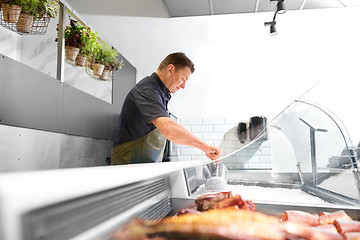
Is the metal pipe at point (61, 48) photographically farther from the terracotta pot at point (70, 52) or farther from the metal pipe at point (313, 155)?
the metal pipe at point (313, 155)

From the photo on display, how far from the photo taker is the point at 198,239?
396mm

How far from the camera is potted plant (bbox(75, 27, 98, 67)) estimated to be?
208 centimetres

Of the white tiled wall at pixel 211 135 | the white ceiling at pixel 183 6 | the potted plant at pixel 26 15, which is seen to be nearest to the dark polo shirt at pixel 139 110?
the potted plant at pixel 26 15

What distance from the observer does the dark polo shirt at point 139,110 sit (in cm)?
167

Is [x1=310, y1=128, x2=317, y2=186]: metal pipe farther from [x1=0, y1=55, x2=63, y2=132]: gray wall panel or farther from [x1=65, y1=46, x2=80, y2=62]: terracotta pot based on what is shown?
[x1=65, y1=46, x2=80, y2=62]: terracotta pot

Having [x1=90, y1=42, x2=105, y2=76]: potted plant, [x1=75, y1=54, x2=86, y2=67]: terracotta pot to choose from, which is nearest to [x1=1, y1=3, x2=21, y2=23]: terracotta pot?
[x1=75, y1=54, x2=86, y2=67]: terracotta pot

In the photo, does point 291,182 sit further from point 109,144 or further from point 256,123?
point 256,123

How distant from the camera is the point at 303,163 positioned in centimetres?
113

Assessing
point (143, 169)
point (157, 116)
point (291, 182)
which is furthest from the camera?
point (157, 116)

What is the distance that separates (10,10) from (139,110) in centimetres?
80

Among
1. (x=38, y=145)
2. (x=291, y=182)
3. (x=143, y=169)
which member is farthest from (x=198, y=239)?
(x=38, y=145)

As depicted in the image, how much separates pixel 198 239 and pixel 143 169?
184mm

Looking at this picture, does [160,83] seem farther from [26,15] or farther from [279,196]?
[279,196]

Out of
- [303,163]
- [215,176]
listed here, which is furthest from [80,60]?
[303,163]
